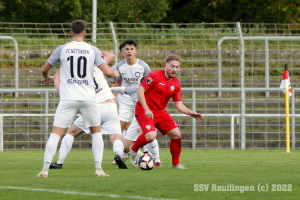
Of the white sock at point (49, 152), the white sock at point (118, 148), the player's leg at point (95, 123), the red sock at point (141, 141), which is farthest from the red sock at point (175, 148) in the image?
the white sock at point (49, 152)

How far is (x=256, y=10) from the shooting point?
31.5m

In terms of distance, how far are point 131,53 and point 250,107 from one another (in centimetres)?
678

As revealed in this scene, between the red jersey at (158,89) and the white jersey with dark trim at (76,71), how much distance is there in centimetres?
157

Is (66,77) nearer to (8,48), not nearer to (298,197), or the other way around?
(298,197)

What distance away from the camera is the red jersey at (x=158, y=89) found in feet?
24.1

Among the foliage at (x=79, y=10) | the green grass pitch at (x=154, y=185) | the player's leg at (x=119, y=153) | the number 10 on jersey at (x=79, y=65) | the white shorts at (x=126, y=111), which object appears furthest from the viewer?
the foliage at (x=79, y=10)

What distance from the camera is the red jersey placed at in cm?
736

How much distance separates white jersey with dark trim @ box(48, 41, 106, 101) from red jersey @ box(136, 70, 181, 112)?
1573 mm

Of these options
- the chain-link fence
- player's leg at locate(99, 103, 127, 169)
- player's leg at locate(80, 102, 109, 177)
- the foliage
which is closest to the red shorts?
player's leg at locate(99, 103, 127, 169)

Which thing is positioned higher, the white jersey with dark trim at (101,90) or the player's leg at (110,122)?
the white jersey with dark trim at (101,90)

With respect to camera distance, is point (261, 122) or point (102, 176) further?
point (261, 122)

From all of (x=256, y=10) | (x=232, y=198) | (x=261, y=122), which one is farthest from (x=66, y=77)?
(x=256, y=10)

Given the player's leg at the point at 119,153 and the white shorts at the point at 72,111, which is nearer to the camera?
the white shorts at the point at 72,111

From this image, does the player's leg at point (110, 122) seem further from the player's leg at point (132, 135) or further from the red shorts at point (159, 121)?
the player's leg at point (132, 135)
